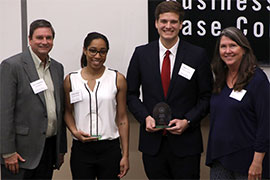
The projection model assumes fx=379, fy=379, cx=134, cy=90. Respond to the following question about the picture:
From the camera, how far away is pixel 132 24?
358 cm

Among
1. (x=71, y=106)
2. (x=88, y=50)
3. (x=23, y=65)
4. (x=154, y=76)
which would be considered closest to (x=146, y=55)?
(x=154, y=76)

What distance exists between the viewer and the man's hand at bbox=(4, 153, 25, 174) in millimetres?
2686

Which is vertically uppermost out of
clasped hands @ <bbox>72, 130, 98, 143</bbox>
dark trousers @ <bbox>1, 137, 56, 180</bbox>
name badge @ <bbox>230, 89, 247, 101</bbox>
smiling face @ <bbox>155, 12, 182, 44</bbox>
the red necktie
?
smiling face @ <bbox>155, 12, 182, 44</bbox>

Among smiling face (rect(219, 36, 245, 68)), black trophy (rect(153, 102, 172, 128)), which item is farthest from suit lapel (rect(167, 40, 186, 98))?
smiling face (rect(219, 36, 245, 68))

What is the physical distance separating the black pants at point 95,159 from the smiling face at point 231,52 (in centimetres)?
102

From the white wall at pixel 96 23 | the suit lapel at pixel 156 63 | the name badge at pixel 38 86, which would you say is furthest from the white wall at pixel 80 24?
the name badge at pixel 38 86

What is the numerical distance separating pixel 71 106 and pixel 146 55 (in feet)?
2.28

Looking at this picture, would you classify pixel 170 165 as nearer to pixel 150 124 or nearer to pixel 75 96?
pixel 150 124

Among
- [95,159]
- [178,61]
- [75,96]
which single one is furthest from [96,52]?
[95,159]

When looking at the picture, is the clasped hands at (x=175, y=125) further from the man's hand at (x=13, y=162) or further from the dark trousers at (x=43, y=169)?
the man's hand at (x=13, y=162)

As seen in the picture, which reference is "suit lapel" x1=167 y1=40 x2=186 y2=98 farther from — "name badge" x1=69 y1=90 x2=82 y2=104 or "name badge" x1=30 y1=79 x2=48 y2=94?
"name badge" x1=30 y1=79 x2=48 y2=94

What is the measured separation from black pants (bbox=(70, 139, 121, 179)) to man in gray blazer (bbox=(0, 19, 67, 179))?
186 mm

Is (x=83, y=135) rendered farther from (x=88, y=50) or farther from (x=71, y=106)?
(x=88, y=50)

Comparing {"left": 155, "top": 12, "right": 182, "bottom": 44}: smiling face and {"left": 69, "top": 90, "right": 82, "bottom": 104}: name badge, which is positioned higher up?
{"left": 155, "top": 12, "right": 182, "bottom": 44}: smiling face
